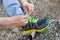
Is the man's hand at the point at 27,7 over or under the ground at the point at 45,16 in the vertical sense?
over

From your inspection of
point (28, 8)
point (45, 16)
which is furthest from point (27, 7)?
point (45, 16)

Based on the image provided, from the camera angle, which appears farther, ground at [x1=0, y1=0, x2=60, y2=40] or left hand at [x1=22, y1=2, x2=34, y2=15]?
ground at [x1=0, y1=0, x2=60, y2=40]

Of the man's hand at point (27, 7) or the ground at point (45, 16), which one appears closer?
the man's hand at point (27, 7)

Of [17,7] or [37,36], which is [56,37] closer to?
[37,36]

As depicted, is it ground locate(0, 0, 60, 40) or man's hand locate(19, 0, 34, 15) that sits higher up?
man's hand locate(19, 0, 34, 15)

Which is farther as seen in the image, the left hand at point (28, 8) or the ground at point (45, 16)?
the ground at point (45, 16)

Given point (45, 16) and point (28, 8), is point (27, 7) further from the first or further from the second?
point (45, 16)

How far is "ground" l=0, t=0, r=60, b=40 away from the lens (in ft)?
7.26

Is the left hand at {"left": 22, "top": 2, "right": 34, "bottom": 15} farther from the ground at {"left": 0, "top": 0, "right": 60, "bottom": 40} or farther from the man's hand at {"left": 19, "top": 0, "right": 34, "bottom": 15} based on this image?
the ground at {"left": 0, "top": 0, "right": 60, "bottom": 40}

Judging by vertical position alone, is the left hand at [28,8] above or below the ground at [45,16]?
above

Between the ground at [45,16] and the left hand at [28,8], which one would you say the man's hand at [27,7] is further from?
the ground at [45,16]

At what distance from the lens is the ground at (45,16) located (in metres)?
2.21

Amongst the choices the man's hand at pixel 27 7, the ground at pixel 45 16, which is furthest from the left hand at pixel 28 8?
the ground at pixel 45 16

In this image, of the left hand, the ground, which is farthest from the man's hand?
the ground
